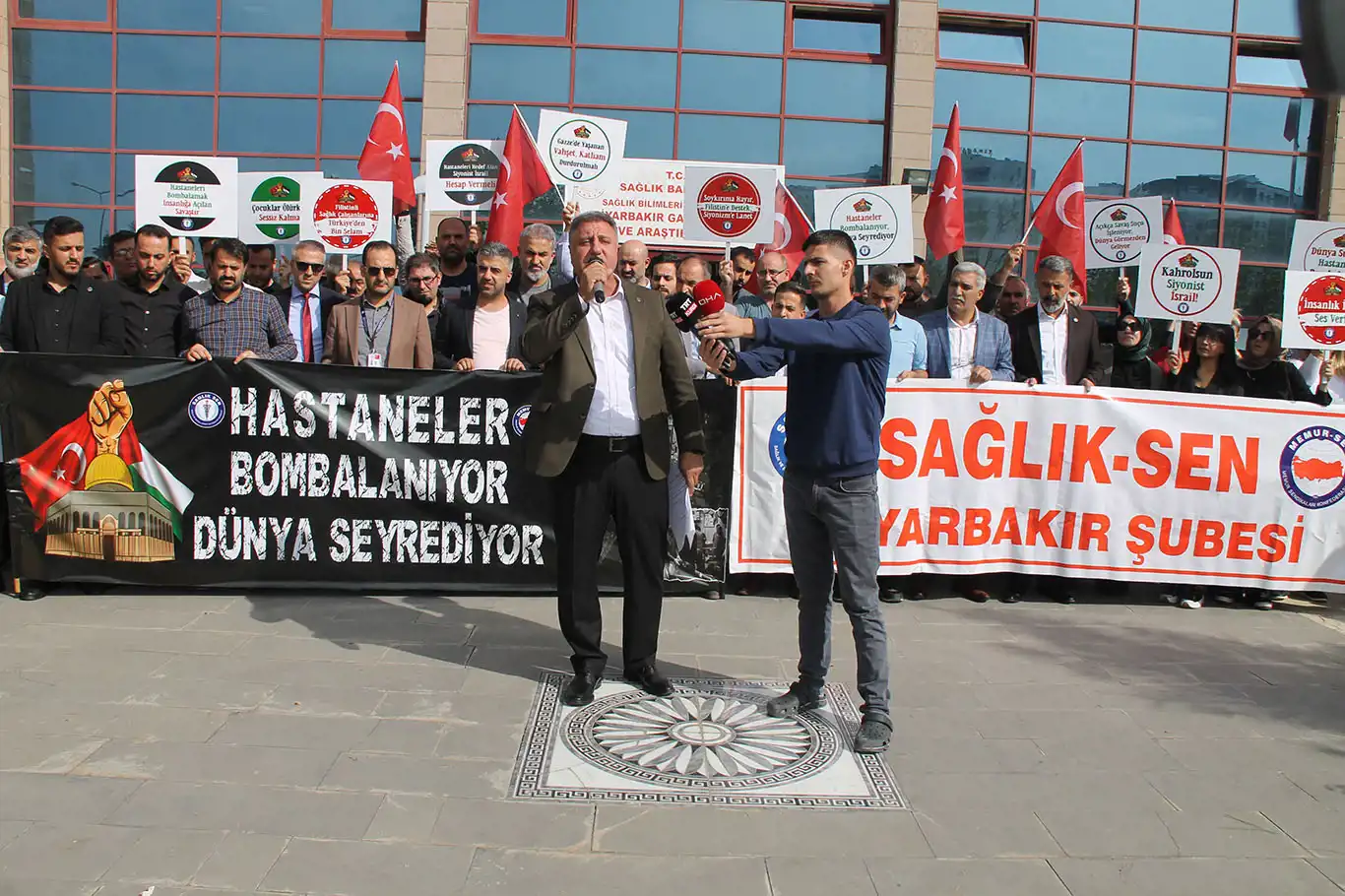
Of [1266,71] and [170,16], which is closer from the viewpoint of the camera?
[170,16]

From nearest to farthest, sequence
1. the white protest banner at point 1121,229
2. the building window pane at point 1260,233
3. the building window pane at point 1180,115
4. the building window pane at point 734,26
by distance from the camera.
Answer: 1. the white protest banner at point 1121,229
2. the building window pane at point 734,26
3. the building window pane at point 1180,115
4. the building window pane at point 1260,233

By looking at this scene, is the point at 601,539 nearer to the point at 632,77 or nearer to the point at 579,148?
the point at 579,148

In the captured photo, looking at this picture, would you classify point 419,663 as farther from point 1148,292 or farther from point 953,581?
point 1148,292

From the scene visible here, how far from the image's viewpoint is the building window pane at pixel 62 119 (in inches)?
559

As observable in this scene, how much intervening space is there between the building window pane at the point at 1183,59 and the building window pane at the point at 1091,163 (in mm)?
1094

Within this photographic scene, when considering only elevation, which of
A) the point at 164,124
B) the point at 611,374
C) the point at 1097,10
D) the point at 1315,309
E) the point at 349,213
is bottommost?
the point at 611,374

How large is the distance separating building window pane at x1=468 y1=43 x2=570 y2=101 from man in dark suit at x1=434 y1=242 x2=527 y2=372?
8.31 metres

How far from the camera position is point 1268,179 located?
15148 millimetres

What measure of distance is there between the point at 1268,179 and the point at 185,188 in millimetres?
14129

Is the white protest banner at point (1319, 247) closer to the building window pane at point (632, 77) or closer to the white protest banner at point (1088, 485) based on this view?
the white protest banner at point (1088, 485)

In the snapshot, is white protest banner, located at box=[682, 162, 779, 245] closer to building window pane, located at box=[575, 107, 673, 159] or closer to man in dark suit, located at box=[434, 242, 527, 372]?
man in dark suit, located at box=[434, 242, 527, 372]

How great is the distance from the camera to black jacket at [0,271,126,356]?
21.2 feet

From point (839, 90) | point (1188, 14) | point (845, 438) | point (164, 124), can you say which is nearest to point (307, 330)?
point (845, 438)

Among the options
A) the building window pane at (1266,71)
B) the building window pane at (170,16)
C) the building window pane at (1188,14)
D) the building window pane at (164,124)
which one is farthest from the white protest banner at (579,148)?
the building window pane at (1266,71)
